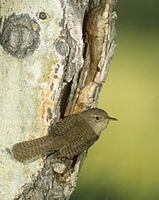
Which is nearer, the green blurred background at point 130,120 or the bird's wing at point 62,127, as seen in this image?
the bird's wing at point 62,127

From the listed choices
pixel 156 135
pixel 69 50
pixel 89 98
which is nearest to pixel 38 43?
pixel 69 50

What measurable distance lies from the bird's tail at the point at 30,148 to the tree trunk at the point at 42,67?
16 mm

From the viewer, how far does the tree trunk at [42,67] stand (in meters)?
2.87

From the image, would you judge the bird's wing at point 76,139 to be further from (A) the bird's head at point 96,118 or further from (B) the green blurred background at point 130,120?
(B) the green blurred background at point 130,120

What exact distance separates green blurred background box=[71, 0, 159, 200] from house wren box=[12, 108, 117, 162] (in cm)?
119

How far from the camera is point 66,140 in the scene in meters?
2.99

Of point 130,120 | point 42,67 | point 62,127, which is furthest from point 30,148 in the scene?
point 130,120

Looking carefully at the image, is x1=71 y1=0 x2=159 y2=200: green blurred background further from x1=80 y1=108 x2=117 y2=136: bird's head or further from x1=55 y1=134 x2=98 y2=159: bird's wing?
x1=55 y1=134 x2=98 y2=159: bird's wing

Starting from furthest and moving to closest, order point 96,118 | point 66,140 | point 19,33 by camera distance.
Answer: point 96,118
point 66,140
point 19,33

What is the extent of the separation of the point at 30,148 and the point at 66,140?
13 cm

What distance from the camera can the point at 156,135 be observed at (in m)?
4.94

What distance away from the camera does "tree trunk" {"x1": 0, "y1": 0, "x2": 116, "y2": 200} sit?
9.42 feet

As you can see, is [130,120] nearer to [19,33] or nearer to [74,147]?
[74,147]

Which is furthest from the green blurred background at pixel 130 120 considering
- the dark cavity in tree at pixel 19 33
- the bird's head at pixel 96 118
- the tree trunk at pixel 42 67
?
the dark cavity in tree at pixel 19 33
